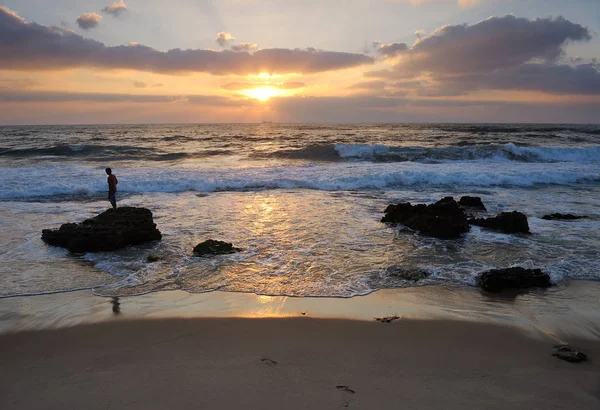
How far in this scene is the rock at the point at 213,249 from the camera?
7.84 meters

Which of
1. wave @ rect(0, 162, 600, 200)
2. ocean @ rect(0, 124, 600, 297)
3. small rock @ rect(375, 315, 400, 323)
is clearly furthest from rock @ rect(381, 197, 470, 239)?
wave @ rect(0, 162, 600, 200)

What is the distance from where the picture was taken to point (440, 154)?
29969mm

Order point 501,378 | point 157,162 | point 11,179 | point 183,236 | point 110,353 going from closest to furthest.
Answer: point 501,378, point 110,353, point 183,236, point 11,179, point 157,162

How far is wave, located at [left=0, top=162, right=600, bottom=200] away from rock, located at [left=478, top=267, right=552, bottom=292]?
1082cm

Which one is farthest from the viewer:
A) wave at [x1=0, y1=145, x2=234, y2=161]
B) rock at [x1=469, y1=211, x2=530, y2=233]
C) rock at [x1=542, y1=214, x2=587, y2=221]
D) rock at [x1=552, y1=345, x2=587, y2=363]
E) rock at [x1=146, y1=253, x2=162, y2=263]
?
wave at [x1=0, y1=145, x2=234, y2=161]

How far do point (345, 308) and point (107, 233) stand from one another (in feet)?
18.0

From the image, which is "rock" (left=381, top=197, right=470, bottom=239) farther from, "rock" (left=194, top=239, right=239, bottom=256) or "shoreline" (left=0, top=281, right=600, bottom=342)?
"rock" (left=194, top=239, right=239, bottom=256)

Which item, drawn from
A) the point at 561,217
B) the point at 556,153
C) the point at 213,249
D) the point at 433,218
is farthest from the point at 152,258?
the point at 556,153

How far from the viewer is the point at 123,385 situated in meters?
3.62

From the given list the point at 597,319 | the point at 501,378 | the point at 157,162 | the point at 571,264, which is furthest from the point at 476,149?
the point at 501,378

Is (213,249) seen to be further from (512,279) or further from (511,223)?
(511,223)

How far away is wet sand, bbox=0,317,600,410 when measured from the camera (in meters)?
3.42

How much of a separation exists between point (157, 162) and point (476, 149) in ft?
75.4

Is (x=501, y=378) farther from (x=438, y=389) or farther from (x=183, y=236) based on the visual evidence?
(x=183, y=236)
